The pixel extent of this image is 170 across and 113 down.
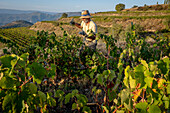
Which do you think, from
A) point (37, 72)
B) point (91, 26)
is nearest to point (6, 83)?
point (37, 72)

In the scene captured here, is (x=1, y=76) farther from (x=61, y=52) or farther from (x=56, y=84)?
(x=61, y=52)

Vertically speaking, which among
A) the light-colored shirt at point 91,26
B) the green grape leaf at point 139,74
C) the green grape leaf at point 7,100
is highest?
the light-colored shirt at point 91,26

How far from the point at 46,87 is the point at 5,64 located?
216 centimetres

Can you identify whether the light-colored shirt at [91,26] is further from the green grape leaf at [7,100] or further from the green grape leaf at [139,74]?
the green grape leaf at [7,100]

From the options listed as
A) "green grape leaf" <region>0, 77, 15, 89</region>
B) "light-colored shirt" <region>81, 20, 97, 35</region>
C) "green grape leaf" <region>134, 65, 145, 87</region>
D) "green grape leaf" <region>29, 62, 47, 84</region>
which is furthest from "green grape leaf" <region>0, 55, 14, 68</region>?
"light-colored shirt" <region>81, 20, 97, 35</region>

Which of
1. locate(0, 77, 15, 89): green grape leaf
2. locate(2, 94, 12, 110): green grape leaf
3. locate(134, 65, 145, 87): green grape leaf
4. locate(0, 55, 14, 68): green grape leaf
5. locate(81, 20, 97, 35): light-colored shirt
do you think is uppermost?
locate(81, 20, 97, 35): light-colored shirt

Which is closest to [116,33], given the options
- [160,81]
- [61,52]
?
[61,52]

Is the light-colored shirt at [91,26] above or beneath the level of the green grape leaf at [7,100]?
above

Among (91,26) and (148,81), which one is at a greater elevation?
(91,26)

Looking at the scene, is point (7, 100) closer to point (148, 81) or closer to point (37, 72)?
point (37, 72)

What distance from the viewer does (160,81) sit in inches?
39.5

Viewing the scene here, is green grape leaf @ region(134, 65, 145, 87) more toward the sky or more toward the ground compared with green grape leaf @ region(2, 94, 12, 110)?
more toward the sky

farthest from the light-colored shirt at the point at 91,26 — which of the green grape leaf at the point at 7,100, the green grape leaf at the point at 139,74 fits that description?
the green grape leaf at the point at 7,100

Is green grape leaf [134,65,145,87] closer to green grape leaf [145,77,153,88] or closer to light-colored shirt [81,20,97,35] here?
green grape leaf [145,77,153,88]
